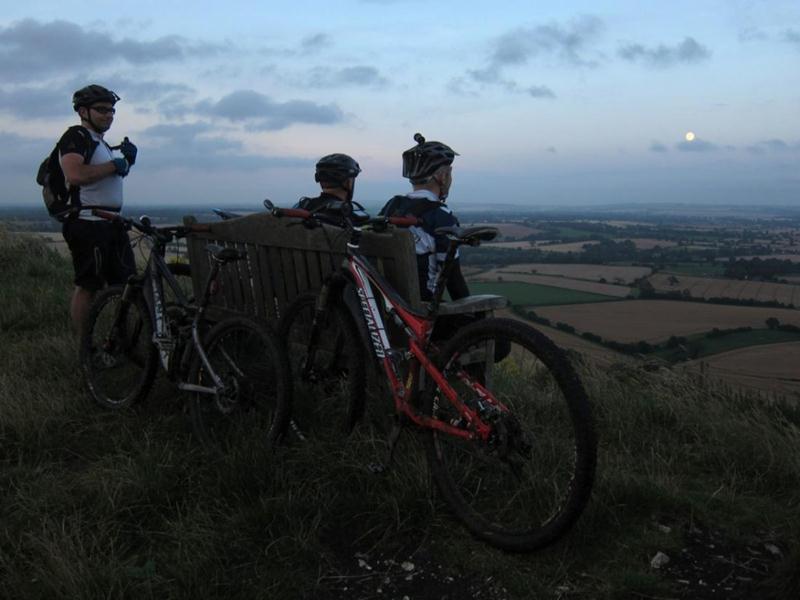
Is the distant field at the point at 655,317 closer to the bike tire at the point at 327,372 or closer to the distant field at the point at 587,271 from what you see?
the distant field at the point at 587,271

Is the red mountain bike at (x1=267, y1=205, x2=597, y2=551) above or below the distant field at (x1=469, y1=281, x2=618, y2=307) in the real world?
above

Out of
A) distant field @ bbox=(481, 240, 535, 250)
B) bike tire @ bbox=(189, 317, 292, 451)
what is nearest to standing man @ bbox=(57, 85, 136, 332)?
bike tire @ bbox=(189, 317, 292, 451)

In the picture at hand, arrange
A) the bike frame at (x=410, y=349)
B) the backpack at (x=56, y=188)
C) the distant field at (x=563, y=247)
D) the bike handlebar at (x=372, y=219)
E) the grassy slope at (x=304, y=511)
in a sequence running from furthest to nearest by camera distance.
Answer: the distant field at (x=563, y=247), the backpack at (x=56, y=188), the bike handlebar at (x=372, y=219), the bike frame at (x=410, y=349), the grassy slope at (x=304, y=511)

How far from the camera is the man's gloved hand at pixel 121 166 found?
4.77m

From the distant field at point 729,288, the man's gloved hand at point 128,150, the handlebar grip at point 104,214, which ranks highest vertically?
the man's gloved hand at point 128,150

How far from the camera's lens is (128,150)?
5023mm

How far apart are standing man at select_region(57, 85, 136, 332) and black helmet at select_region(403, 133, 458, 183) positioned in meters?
2.07

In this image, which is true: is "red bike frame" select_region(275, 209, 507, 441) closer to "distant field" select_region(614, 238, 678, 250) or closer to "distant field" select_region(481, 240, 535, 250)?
"distant field" select_region(481, 240, 535, 250)

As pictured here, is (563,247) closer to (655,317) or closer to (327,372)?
(655,317)

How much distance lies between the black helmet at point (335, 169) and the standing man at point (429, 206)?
46 cm

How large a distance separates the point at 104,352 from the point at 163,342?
77 centimetres

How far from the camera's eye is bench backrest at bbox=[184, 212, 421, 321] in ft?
12.0

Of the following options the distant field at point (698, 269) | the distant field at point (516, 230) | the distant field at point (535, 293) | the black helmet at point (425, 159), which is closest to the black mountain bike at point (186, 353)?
the black helmet at point (425, 159)

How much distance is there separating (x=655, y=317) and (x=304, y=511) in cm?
2127
